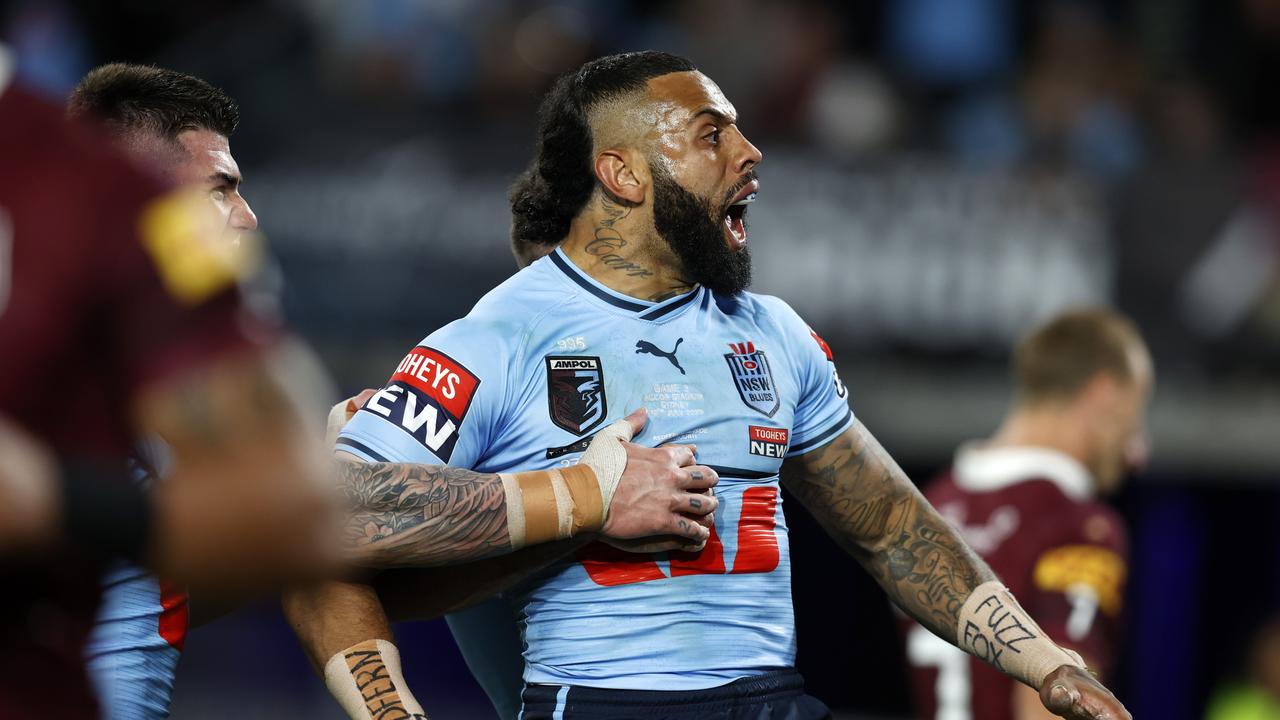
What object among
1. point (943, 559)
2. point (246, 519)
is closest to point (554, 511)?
point (943, 559)

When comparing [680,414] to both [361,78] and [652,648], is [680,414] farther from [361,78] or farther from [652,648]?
[361,78]

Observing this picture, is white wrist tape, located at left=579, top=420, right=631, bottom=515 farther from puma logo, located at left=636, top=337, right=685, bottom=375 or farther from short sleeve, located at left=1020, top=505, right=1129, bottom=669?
short sleeve, located at left=1020, top=505, right=1129, bottom=669

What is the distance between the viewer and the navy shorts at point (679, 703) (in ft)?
10.8

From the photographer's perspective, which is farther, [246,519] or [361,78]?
[361,78]

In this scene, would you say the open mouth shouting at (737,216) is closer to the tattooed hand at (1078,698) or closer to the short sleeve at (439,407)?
the short sleeve at (439,407)

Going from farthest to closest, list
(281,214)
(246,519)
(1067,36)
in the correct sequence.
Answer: (1067,36), (281,214), (246,519)

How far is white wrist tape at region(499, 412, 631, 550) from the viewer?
3184 mm

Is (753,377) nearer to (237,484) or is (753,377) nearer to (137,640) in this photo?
(137,640)

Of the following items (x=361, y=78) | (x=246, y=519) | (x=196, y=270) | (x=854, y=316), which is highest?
(x=196, y=270)

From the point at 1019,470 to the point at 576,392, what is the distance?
238cm

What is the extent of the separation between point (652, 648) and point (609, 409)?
521 millimetres

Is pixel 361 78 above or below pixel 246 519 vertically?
below

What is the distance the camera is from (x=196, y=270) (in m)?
1.66

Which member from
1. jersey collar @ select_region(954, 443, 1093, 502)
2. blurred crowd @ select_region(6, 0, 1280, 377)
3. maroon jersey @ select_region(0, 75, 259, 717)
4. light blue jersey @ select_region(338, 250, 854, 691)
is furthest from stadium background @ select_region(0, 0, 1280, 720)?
maroon jersey @ select_region(0, 75, 259, 717)
